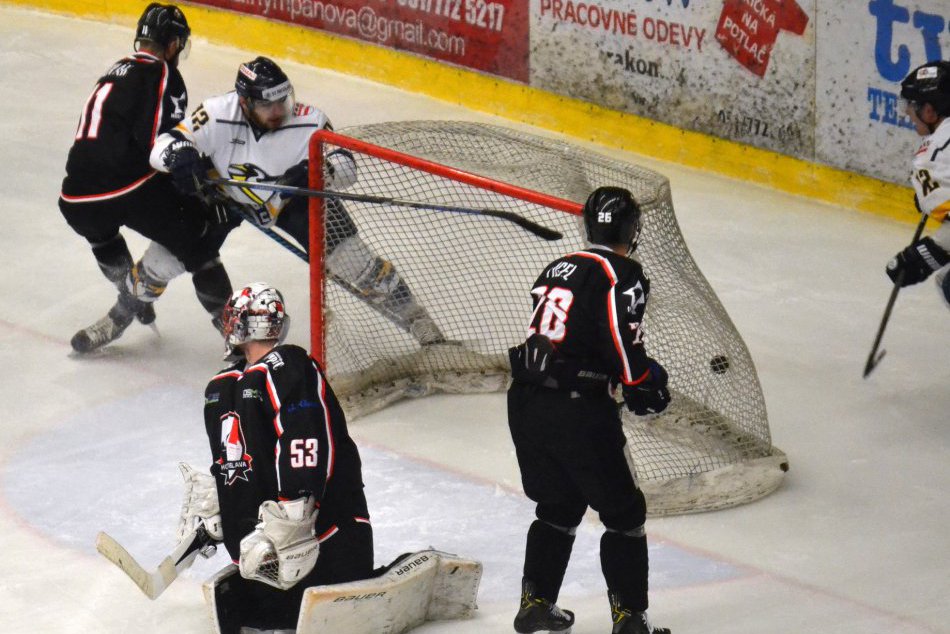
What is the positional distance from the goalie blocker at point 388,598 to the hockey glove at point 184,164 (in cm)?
173

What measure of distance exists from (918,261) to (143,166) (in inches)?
101

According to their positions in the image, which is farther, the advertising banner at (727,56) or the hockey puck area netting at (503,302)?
the advertising banner at (727,56)

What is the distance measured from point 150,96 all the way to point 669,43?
Result: 2829mm

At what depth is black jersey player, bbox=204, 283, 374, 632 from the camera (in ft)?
11.6

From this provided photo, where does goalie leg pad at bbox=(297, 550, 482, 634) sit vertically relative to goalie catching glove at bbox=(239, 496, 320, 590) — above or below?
below

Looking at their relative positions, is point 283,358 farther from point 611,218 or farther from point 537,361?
point 611,218

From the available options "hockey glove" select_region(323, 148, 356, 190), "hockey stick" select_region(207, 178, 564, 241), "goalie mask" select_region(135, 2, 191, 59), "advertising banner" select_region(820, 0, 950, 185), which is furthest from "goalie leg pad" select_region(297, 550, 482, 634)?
"advertising banner" select_region(820, 0, 950, 185)

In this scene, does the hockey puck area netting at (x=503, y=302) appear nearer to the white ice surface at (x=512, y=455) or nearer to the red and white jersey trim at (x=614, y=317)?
the white ice surface at (x=512, y=455)

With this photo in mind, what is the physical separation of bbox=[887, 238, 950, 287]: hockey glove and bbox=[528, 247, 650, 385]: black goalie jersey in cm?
168

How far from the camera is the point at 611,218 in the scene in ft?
11.8

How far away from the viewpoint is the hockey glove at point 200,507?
3.79 metres

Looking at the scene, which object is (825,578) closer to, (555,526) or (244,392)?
(555,526)

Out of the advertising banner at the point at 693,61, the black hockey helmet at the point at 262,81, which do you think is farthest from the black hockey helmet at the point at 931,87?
the black hockey helmet at the point at 262,81

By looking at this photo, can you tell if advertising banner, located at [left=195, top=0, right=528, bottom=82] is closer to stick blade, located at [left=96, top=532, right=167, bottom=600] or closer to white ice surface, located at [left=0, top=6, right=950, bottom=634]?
white ice surface, located at [left=0, top=6, right=950, bottom=634]
